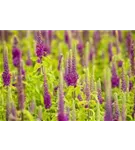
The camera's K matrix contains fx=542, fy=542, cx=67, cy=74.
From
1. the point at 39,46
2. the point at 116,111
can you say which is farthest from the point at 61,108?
the point at 39,46

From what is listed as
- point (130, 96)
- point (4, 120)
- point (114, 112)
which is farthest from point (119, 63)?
point (4, 120)

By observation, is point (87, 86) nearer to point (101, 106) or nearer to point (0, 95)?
point (101, 106)

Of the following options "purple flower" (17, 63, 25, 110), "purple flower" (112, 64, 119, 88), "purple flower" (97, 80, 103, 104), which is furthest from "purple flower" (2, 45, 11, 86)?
"purple flower" (112, 64, 119, 88)

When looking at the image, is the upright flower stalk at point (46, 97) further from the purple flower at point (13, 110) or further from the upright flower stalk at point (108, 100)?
the upright flower stalk at point (108, 100)

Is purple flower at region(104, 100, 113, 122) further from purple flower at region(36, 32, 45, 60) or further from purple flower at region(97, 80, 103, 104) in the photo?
purple flower at region(36, 32, 45, 60)

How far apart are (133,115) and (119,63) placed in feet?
2.61

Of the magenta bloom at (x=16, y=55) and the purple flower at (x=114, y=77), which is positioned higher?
the magenta bloom at (x=16, y=55)

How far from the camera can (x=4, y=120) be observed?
3.49m

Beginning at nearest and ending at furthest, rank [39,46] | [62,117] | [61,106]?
1. [61,106]
2. [62,117]
3. [39,46]

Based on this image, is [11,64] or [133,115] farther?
[11,64]

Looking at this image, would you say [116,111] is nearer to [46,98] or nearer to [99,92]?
[99,92]

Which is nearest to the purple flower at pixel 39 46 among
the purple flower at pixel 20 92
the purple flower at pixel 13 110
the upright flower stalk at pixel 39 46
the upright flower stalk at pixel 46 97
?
the upright flower stalk at pixel 39 46

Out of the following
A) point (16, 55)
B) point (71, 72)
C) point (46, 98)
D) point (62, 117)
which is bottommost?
point (62, 117)

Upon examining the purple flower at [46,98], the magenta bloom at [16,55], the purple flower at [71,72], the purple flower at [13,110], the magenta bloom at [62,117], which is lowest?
the magenta bloom at [62,117]
